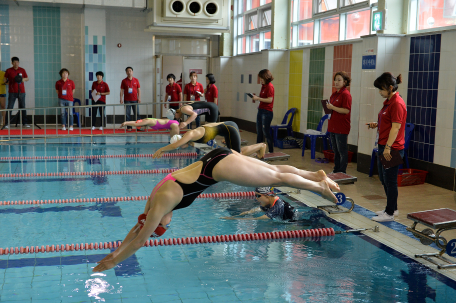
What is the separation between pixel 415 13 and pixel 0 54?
1197cm

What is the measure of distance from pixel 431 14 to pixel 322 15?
3204 mm

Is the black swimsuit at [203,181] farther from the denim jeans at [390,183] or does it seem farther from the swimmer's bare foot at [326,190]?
the denim jeans at [390,183]

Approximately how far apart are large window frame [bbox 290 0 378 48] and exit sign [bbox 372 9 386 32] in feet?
0.90

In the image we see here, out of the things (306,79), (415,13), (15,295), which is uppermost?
(415,13)

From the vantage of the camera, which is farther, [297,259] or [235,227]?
[235,227]

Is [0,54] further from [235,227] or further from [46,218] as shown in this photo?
[235,227]

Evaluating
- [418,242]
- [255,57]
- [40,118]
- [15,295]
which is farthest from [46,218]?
[40,118]

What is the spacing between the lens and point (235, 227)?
17.1 ft

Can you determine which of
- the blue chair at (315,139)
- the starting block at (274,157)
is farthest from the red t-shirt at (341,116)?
the blue chair at (315,139)

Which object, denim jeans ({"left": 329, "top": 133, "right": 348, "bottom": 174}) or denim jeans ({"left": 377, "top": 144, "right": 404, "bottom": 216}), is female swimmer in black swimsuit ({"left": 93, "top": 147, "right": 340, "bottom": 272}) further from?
denim jeans ({"left": 329, "top": 133, "right": 348, "bottom": 174})

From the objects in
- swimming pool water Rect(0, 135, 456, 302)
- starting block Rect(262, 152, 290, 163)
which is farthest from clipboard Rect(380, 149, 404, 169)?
starting block Rect(262, 152, 290, 163)

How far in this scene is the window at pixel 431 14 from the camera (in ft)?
21.8

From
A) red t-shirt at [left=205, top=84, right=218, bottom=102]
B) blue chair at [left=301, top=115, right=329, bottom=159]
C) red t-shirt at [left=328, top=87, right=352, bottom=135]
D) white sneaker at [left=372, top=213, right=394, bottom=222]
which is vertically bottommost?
white sneaker at [left=372, top=213, right=394, bottom=222]

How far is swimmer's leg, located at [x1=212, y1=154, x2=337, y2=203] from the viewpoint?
3123mm
